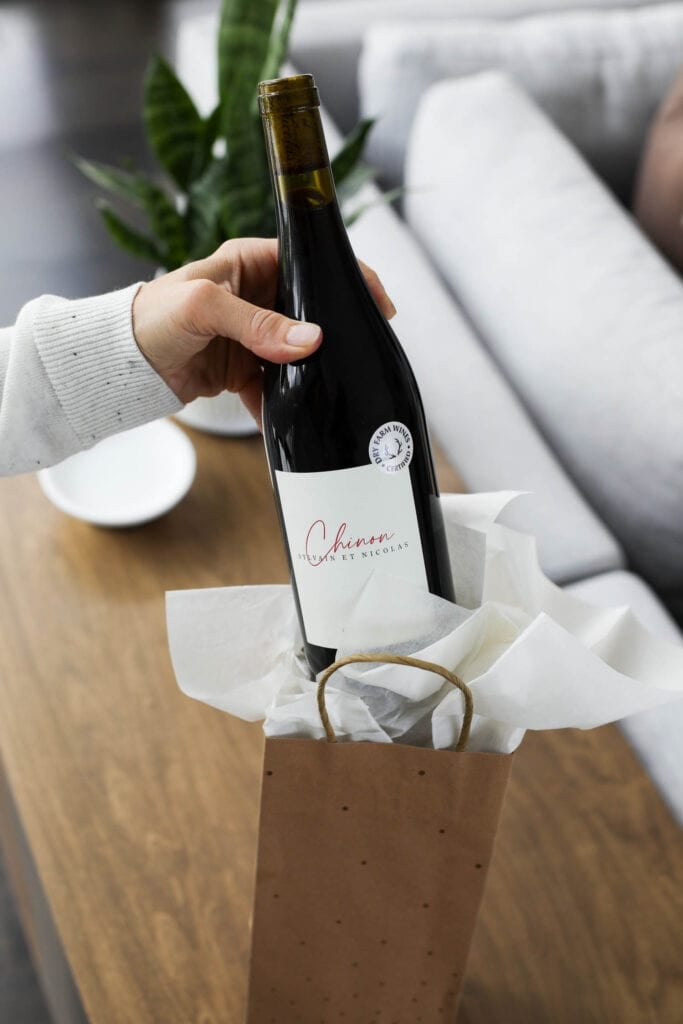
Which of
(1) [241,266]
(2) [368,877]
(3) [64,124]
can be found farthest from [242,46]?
(3) [64,124]

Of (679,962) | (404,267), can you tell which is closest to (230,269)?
(679,962)

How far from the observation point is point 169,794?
2.42 ft

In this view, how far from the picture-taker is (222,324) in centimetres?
53

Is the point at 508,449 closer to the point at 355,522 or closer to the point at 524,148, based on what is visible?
the point at 524,148

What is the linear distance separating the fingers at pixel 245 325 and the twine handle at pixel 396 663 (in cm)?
16

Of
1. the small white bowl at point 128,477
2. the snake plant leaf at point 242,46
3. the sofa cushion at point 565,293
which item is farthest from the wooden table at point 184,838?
the snake plant leaf at point 242,46

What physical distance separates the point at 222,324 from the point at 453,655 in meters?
0.22

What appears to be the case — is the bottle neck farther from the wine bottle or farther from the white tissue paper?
the white tissue paper

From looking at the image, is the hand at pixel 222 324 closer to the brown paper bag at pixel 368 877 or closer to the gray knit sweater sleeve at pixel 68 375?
the gray knit sweater sleeve at pixel 68 375

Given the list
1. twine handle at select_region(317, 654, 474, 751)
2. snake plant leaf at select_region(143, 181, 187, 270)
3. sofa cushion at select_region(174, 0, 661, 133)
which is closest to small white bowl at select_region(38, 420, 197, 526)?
snake plant leaf at select_region(143, 181, 187, 270)

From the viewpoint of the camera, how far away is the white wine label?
0.46 meters

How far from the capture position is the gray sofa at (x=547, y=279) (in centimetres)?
104

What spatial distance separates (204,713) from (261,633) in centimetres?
30

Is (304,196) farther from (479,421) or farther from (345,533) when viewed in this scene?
(479,421)
